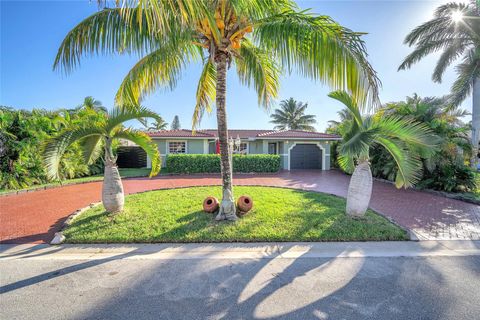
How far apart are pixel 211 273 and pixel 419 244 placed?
465 cm

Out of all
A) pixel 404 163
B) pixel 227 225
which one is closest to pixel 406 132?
pixel 404 163

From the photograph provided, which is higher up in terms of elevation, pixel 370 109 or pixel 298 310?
pixel 370 109

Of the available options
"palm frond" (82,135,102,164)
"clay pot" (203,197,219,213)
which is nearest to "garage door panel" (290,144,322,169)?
"clay pot" (203,197,219,213)

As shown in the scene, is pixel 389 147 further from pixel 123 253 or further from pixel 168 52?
pixel 123 253

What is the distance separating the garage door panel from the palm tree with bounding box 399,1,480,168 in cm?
951

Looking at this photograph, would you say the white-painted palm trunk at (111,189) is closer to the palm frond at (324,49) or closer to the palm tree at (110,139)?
the palm tree at (110,139)

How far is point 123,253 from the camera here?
4.28 meters

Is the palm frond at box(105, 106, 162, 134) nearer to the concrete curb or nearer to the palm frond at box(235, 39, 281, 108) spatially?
the concrete curb

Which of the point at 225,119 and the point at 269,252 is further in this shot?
the point at 225,119

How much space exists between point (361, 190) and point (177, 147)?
15.7m

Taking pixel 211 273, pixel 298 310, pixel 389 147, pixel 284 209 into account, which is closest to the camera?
pixel 298 310

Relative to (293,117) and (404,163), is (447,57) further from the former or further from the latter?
(293,117)

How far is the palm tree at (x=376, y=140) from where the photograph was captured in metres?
5.23

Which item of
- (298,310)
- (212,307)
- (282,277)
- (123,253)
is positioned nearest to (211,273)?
(212,307)
